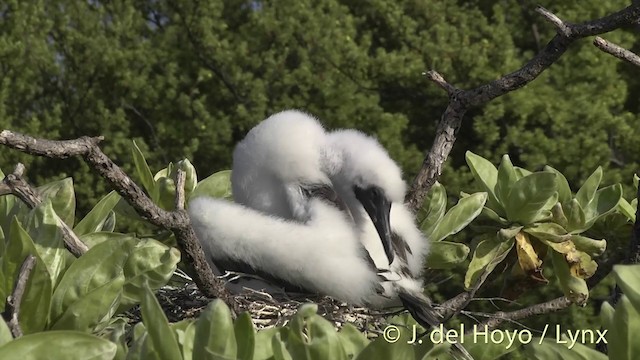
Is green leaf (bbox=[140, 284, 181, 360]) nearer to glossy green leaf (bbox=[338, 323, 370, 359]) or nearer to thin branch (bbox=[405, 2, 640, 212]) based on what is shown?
glossy green leaf (bbox=[338, 323, 370, 359])

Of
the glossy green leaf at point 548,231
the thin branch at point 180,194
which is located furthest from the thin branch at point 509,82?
the thin branch at point 180,194

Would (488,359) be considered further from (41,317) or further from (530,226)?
(41,317)

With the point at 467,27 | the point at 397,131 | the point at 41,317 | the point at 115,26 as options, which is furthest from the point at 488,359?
the point at 115,26

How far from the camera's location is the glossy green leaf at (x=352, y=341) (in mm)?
1104

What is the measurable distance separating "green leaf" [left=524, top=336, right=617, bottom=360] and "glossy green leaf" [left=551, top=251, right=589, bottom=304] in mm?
662

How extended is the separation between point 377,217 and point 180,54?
5.22m

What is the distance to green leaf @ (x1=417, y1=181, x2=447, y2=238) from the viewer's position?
188 cm

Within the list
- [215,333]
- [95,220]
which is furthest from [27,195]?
[215,333]

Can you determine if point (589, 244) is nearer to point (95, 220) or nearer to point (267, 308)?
point (267, 308)

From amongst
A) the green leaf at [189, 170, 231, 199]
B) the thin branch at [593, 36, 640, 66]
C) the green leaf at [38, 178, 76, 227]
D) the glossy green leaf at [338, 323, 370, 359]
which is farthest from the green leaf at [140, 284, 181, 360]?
the green leaf at [189, 170, 231, 199]

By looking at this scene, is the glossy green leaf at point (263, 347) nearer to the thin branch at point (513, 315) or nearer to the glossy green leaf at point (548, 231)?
the thin branch at point (513, 315)

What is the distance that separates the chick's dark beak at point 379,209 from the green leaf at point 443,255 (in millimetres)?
100

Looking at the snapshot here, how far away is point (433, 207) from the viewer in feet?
6.33

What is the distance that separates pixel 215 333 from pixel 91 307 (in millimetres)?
223
